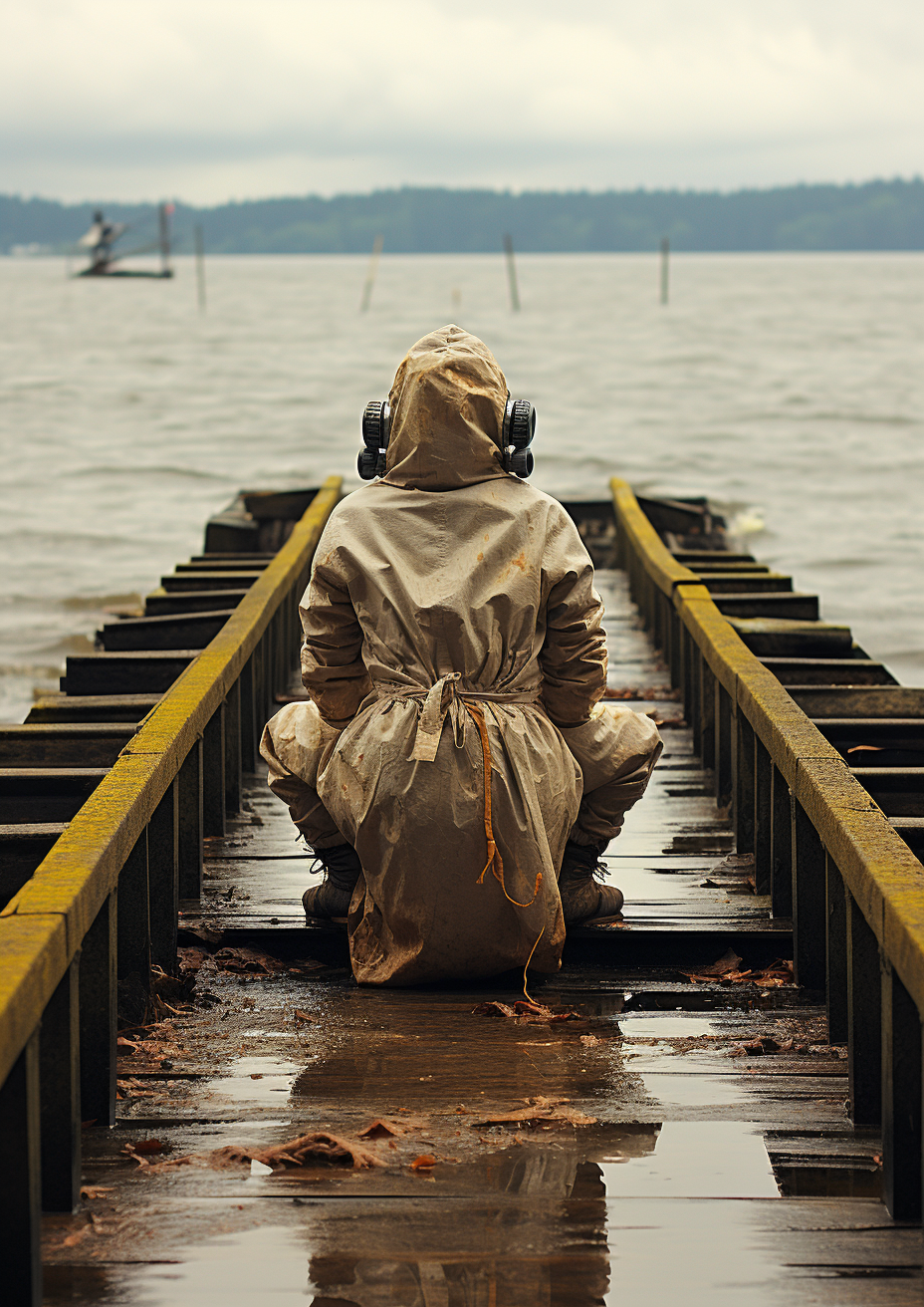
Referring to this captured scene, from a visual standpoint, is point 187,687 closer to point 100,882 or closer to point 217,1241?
point 100,882

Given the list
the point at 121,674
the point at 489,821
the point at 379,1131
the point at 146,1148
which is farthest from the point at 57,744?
the point at 379,1131

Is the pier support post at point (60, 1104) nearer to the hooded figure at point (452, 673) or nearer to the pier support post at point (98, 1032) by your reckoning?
the pier support post at point (98, 1032)

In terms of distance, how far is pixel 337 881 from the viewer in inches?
178

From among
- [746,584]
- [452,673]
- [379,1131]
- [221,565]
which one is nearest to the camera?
[379,1131]

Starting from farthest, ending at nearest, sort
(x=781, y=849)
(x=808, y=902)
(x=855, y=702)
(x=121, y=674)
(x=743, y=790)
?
(x=121, y=674) < (x=855, y=702) < (x=743, y=790) < (x=781, y=849) < (x=808, y=902)

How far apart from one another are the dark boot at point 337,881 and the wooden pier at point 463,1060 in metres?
0.18

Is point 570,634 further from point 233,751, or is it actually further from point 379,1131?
point 233,751

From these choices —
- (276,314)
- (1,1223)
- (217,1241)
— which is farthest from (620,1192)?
(276,314)

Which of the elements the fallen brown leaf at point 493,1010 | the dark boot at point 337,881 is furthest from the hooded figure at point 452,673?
the dark boot at point 337,881

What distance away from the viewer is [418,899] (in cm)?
404

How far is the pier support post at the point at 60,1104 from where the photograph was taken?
2906 mm

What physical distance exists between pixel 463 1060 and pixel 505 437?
1.53 metres

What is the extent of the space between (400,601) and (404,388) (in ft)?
1.79

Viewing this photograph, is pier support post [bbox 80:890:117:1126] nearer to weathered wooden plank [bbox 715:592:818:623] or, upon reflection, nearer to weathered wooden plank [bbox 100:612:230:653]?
weathered wooden plank [bbox 100:612:230:653]
